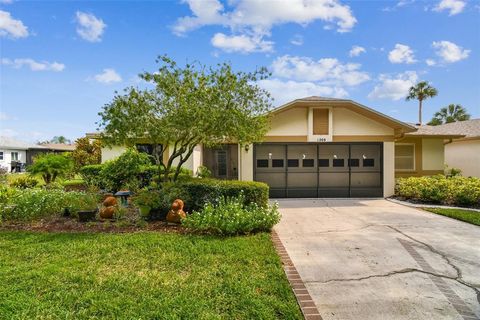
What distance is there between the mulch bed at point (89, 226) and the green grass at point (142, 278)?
693 millimetres

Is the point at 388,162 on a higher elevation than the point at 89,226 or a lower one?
higher

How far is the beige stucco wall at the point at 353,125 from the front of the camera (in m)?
12.6

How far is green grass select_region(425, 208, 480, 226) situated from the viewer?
8.02 metres

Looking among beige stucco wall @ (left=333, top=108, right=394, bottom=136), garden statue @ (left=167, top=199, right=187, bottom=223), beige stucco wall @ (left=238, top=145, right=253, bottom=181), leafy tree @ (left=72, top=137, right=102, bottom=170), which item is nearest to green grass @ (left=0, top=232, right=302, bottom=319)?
garden statue @ (left=167, top=199, right=187, bottom=223)

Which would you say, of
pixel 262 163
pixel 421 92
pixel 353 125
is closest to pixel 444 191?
pixel 353 125

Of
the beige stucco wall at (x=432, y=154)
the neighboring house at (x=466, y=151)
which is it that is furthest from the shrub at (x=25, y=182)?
the neighboring house at (x=466, y=151)

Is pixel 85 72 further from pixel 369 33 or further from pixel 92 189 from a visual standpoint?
pixel 369 33

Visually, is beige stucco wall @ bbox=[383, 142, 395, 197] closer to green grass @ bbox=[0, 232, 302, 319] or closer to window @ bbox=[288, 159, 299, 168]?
window @ bbox=[288, 159, 299, 168]

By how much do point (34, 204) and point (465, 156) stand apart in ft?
72.2

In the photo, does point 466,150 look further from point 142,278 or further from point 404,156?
point 142,278

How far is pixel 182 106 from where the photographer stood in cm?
771

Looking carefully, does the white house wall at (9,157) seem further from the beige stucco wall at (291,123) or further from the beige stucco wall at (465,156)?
the beige stucco wall at (465,156)

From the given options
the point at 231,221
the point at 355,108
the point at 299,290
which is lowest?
the point at 299,290

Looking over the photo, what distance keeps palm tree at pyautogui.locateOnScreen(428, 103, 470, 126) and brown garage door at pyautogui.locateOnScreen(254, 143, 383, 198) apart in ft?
109
